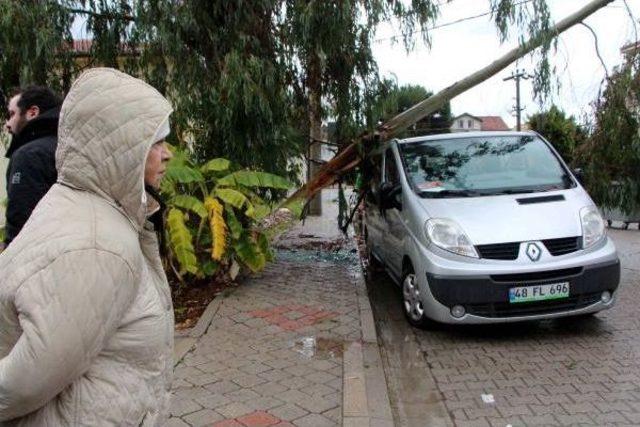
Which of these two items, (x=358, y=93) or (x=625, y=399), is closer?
(x=625, y=399)

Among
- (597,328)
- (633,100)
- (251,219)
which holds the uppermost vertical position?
(633,100)

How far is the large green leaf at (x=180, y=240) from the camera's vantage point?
6.54 meters

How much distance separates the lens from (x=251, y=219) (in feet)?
24.5

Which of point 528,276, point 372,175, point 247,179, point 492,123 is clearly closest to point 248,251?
point 247,179

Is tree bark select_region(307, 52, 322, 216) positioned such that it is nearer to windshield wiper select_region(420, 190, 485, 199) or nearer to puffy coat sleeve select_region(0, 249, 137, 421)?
windshield wiper select_region(420, 190, 485, 199)

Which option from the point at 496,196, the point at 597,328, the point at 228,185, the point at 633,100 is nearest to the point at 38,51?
the point at 228,185

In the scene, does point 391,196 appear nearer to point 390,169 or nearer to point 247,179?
point 390,169

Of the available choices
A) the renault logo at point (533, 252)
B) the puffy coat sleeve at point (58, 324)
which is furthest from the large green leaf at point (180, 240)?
the puffy coat sleeve at point (58, 324)

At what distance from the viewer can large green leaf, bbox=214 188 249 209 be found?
681 cm

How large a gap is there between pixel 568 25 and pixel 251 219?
5.12m

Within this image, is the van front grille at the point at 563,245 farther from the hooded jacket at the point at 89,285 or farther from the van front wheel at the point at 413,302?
the hooded jacket at the point at 89,285

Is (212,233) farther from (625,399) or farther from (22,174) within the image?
(625,399)

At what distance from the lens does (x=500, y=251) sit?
5312 mm

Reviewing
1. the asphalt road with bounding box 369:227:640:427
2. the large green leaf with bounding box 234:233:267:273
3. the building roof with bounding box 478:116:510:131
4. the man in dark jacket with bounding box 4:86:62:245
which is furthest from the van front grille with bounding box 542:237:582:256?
the building roof with bounding box 478:116:510:131
